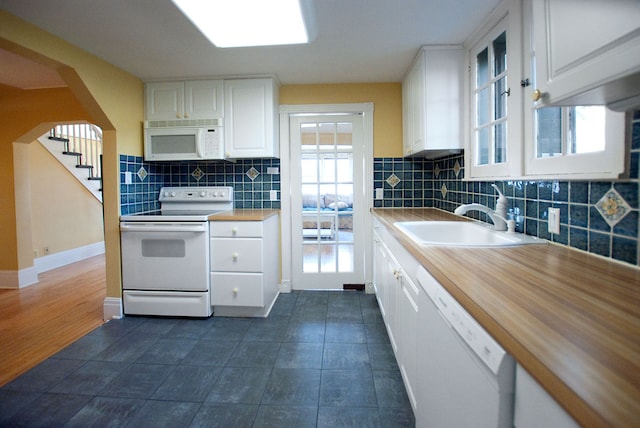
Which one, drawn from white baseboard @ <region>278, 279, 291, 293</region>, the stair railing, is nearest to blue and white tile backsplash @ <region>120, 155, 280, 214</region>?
white baseboard @ <region>278, 279, 291, 293</region>

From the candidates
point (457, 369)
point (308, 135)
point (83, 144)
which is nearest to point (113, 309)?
point (308, 135)

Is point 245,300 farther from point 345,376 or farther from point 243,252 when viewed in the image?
point 345,376

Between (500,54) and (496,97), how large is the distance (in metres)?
0.25

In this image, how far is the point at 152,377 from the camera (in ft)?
6.32

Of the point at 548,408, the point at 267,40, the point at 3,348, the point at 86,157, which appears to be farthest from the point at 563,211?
the point at 86,157

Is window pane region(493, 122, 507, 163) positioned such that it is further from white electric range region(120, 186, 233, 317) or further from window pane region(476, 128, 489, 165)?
white electric range region(120, 186, 233, 317)

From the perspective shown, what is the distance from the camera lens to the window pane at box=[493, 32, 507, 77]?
1.89 meters

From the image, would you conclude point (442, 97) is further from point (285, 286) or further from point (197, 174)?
point (197, 174)

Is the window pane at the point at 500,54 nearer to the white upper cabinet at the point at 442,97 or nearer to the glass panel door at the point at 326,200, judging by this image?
the white upper cabinet at the point at 442,97

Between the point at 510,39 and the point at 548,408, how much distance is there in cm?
183

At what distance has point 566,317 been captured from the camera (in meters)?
0.67

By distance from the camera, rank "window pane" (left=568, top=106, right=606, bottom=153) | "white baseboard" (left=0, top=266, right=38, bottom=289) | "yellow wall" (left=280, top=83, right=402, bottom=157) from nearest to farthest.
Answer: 1. "window pane" (left=568, top=106, right=606, bottom=153)
2. "yellow wall" (left=280, top=83, right=402, bottom=157)
3. "white baseboard" (left=0, top=266, right=38, bottom=289)

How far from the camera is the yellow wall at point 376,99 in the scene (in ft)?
10.8

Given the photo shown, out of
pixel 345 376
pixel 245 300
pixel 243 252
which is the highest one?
pixel 243 252
